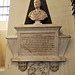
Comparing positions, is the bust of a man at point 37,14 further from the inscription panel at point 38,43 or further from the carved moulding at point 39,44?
the inscription panel at point 38,43

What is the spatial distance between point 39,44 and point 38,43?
38 mm

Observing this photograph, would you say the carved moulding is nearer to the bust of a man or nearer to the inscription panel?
the inscription panel

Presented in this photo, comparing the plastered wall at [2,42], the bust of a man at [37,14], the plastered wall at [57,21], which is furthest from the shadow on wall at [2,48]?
the bust of a man at [37,14]

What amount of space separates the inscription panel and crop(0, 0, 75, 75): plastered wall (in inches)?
16.9

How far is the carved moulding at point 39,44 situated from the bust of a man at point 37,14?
340 millimetres

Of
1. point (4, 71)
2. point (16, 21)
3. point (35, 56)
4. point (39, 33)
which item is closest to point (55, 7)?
point (39, 33)

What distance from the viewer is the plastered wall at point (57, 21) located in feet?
9.80

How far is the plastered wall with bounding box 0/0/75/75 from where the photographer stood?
2.99 meters

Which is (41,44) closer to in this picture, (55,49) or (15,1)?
(55,49)

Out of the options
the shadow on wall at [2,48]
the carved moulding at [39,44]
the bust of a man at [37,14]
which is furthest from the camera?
the shadow on wall at [2,48]

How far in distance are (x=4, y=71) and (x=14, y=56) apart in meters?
0.50

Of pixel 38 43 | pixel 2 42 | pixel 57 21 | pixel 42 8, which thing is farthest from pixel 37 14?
pixel 2 42

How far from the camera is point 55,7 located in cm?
336

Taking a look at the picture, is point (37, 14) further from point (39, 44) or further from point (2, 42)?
point (2, 42)
